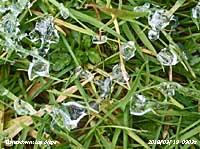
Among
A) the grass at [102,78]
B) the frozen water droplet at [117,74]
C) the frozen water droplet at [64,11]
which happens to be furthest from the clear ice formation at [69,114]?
the frozen water droplet at [64,11]

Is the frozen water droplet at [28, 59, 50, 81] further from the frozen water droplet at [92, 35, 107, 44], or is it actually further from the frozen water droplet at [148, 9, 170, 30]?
the frozen water droplet at [148, 9, 170, 30]

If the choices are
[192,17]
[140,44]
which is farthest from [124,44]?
[192,17]

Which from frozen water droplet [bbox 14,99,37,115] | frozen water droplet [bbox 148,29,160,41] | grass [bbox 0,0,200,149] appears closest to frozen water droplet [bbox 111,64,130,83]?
grass [bbox 0,0,200,149]

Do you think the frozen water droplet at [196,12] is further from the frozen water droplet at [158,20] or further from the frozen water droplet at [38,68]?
the frozen water droplet at [38,68]

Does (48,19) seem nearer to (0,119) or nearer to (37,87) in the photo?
(37,87)

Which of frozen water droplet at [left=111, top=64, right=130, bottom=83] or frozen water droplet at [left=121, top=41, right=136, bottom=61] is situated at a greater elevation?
frozen water droplet at [left=121, top=41, right=136, bottom=61]

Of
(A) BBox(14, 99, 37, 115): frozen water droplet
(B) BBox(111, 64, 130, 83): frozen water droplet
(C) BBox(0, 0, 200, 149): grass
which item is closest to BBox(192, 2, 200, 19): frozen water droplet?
(C) BBox(0, 0, 200, 149): grass
